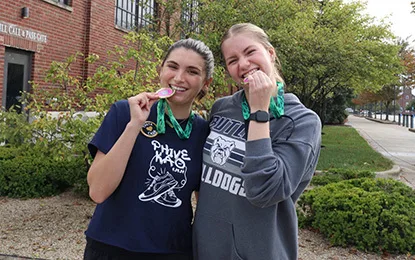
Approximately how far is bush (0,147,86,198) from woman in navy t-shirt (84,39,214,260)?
178 inches

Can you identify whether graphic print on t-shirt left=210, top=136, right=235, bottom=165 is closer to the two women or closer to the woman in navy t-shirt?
the two women

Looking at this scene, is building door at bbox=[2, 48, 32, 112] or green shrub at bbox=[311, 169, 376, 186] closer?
green shrub at bbox=[311, 169, 376, 186]

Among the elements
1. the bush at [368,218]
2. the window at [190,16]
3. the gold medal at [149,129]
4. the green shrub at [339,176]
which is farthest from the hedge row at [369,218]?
the window at [190,16]

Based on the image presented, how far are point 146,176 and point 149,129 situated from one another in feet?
0.67

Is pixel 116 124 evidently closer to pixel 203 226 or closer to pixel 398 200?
pixel 203 226

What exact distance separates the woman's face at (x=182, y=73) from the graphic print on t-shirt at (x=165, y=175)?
0.24 metres

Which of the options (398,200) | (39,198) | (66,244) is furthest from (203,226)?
(39,198)

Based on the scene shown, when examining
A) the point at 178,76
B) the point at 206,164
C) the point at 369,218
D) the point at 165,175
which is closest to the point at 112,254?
the point at 165,175

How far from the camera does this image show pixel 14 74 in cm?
812

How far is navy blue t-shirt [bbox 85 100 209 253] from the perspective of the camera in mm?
1536

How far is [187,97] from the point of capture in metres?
1.69

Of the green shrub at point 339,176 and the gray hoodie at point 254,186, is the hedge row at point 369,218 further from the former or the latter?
the gray hoodie at point 254,186

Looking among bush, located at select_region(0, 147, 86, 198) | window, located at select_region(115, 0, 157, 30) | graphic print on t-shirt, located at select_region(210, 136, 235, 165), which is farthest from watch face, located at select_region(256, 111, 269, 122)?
window, located at select_region(115, 0, 157, 30)

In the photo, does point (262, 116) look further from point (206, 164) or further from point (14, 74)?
point (14, 74)
